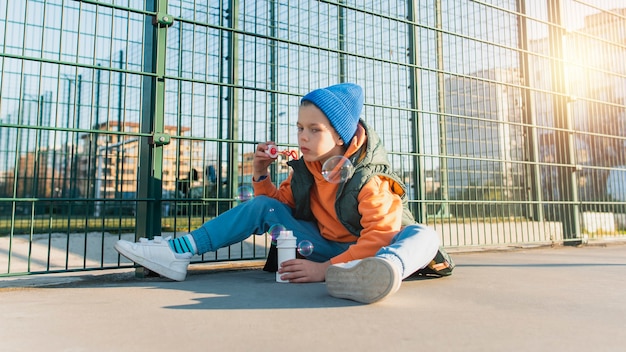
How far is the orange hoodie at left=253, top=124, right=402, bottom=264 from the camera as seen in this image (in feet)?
5.79

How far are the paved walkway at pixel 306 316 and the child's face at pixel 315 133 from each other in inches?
22.9

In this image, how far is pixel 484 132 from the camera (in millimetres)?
4176

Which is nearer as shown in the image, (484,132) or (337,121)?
(337,121)

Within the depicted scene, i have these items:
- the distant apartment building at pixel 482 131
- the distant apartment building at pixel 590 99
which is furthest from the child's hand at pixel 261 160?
the distant apartment building at pixel 590 99

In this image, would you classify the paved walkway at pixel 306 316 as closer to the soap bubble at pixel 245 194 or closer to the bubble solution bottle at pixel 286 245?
the bubble solution bottle at pixel 286 245

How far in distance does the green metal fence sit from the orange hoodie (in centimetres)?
46

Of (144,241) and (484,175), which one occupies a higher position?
(484,175)

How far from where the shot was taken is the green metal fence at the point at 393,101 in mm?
2744

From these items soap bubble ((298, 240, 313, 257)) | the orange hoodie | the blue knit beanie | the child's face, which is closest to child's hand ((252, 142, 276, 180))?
the orange hoodie

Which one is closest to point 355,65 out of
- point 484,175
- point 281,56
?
point 281,56

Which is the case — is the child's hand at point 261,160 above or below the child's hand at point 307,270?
above

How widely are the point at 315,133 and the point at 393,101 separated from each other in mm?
1800

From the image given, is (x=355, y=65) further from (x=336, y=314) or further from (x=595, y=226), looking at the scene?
(x=595, y=226)

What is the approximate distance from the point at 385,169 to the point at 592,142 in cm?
398
